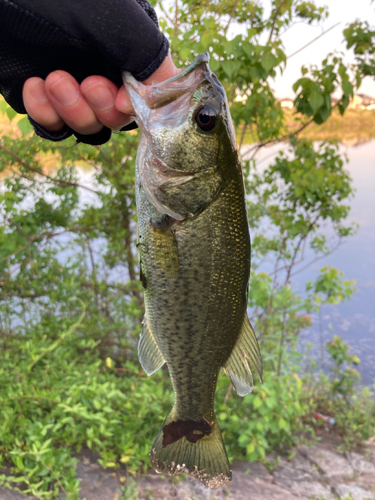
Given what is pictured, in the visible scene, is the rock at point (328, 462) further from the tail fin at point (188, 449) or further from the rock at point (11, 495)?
the rock at point (11, 495)

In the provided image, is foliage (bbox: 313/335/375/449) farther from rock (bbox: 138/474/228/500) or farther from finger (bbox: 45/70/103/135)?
finger (bbox: 45/70/103/135)

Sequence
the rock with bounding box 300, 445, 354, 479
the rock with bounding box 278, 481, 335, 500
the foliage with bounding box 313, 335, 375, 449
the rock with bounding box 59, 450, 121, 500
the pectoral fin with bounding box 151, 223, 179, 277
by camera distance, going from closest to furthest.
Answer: the pectoral fin with bounding box 151, 223, 179, 277 → the rock with bounding box 59, 450, 121, 500 → the rock with bounding box 278, 481, 335, 500 → the rock with bounding box 300, 445, 354, 479 → the foliage with bounding box 313, 335, 375, 449

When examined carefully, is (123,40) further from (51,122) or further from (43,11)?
(51,122)

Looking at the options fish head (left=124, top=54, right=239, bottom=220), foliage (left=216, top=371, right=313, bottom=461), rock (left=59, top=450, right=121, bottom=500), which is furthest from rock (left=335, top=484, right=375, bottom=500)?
fish head (left=124, top=54, right=239, bottom=220)

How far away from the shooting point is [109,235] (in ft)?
14.3

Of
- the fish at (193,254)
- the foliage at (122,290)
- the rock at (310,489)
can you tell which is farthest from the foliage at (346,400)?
the fish at (193,254)

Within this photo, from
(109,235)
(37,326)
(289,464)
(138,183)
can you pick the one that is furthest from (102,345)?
(138,183)

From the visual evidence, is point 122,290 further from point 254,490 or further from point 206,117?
point 206,117

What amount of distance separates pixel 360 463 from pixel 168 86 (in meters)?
4.04

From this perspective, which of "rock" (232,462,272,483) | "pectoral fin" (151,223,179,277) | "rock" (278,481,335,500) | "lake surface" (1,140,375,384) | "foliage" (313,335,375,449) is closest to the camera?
"pectoral fin" (151,223,179,277)

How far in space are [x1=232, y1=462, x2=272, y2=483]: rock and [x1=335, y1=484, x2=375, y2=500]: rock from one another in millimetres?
637

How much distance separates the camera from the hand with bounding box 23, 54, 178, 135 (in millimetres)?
1146

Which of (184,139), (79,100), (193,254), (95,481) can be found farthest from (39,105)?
(95,481)

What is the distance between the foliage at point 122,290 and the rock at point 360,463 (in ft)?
1.10
